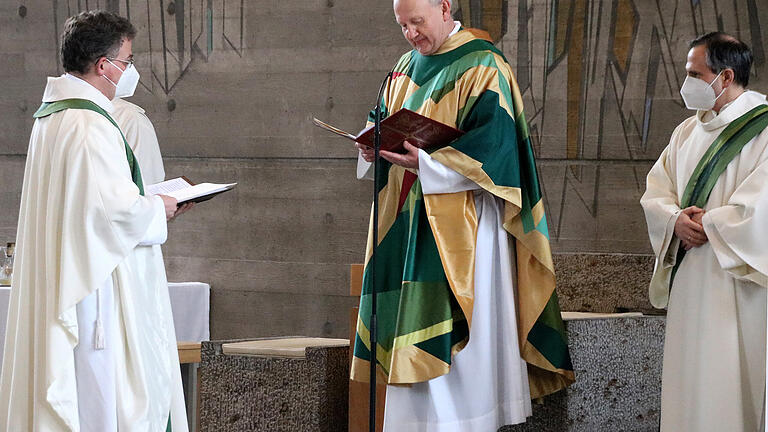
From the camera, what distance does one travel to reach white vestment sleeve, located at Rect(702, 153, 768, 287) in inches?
127

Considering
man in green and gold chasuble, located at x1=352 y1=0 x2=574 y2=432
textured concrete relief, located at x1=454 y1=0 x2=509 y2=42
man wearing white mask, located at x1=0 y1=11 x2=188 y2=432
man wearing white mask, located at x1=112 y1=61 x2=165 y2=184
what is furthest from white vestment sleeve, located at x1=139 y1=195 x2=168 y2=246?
textured concrete relief, located at x1=454 y1=0 x2=509 y2=42

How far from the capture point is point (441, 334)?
3.41 metres

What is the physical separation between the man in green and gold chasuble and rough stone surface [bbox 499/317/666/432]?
0.80 feet

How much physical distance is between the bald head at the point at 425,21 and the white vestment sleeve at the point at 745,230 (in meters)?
1.19

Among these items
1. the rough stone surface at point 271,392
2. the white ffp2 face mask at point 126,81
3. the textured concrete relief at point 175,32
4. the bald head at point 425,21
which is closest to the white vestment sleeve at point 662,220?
the bald head at point 425,21

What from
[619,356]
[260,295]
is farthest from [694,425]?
[260,295]

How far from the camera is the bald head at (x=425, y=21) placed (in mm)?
3586

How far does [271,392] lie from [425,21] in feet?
5.27

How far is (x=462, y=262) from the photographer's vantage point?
136 inches

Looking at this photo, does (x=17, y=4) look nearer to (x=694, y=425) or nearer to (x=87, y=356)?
(x=87, y=356)

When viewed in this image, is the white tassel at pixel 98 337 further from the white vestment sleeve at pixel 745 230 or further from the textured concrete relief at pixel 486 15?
the textured concrete relief at pixel 486 15

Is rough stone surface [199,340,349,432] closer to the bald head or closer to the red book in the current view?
the red book

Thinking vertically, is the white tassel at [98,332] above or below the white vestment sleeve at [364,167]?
below

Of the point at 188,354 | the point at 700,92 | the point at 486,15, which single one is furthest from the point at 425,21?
the point at 188,354
